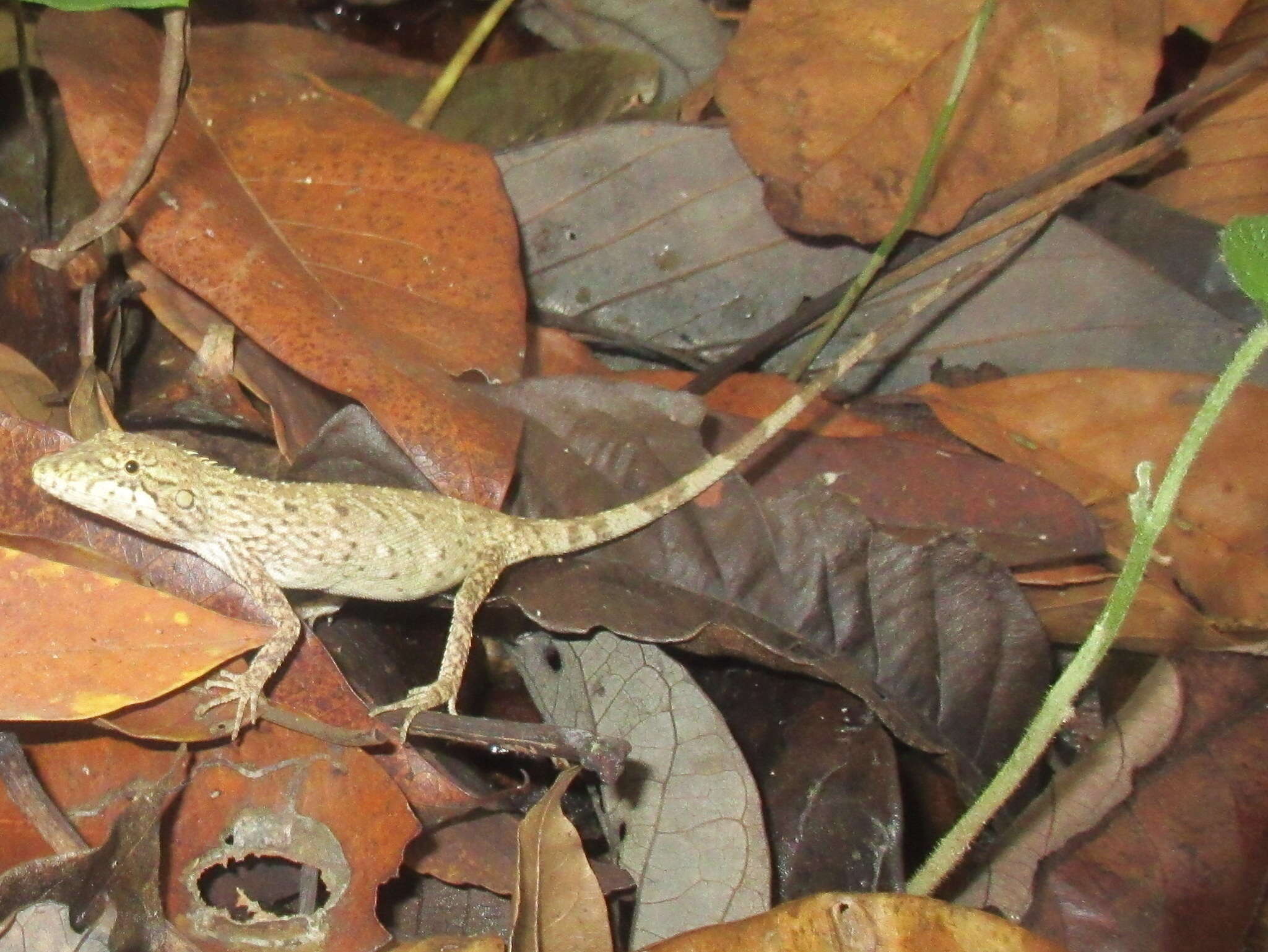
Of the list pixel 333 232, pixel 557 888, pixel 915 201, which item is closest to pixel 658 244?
pixel 915 201

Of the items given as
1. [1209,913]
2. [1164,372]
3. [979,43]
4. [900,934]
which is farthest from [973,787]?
[979,43]

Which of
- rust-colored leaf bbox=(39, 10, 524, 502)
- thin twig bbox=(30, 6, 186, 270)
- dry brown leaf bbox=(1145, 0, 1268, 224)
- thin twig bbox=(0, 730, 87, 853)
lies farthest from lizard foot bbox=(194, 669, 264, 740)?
dry brown leaf bbox=(1145, 0, 1268, 224)

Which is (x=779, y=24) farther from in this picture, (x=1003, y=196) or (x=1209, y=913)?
(x=1209, y=913)

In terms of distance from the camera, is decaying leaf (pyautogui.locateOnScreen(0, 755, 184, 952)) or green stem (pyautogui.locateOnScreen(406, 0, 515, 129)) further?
green stem (pyautogui.locateOnScreen(406, 0, 515, 129))

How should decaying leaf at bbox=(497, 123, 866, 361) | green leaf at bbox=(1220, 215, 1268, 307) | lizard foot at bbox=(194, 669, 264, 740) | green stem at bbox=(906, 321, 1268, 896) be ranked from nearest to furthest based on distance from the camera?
green leaf at bbox=(1220, 215, 1268, 307) < green stem at bbox=(906, 321, 1268, 896) < lizard foot at bbox=(194, 669, 264, 740) < decaying leaf at bbox=(497, 123, 866, 361)

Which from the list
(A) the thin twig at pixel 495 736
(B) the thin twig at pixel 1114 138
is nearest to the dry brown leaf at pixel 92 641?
(A) the thin twig at pixel 495 736

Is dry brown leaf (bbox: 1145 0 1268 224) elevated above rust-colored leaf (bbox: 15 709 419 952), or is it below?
above

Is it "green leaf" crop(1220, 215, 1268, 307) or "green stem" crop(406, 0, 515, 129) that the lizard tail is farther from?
"green stem" crop(406, 0, 515, 129)

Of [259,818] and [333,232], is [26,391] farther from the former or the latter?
[259,818]
